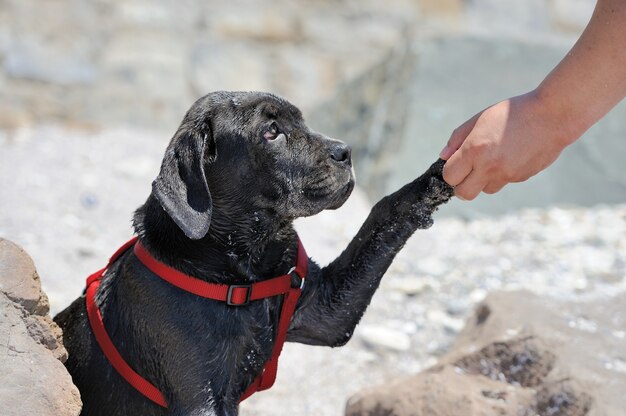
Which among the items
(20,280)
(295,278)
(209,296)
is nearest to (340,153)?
(295,278)

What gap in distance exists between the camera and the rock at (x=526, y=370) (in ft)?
11.4

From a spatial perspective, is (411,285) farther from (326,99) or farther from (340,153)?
(326,99)

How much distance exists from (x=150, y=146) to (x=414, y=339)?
116 inches

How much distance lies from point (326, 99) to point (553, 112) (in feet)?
15.3

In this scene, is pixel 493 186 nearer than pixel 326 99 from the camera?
Yes

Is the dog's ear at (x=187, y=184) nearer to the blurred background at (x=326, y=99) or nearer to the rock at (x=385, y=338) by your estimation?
the rock at (x=385, y=338)

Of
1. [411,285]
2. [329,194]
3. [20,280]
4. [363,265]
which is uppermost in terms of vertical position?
[411,285]

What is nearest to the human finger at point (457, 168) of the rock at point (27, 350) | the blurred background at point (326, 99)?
the rock at point (27, 350)

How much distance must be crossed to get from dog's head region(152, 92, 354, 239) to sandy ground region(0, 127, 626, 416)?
4.66 feet

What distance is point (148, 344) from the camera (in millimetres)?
3219

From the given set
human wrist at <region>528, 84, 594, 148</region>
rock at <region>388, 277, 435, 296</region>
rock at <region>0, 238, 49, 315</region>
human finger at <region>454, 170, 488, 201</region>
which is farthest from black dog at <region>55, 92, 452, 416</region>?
rock at <region>388, 277, 435, 296</region>

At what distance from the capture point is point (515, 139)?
9.92 feet

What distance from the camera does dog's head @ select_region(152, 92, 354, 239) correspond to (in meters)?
3.29

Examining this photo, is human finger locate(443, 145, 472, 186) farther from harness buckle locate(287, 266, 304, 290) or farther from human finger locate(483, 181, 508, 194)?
harness buckle locate(287, 266, 304, 290)
